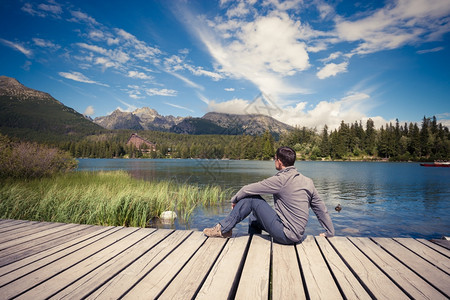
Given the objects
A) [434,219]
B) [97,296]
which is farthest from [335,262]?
[434,219]

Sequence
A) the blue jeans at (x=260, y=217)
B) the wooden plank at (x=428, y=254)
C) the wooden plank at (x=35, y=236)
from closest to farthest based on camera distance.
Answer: the wooden plank at (x=428, y=254) → the wooden plank at (x=35, y=236) → the blue jeans at (x=260, y=217)

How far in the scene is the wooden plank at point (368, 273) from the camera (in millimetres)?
2527

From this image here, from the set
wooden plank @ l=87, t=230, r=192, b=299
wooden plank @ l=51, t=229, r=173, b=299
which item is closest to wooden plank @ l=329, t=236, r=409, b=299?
wooden plank @ l=87, t=230, r=192, b=299

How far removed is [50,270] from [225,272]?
2123 mm

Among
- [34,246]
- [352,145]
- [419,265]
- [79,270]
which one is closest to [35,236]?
[34,246]

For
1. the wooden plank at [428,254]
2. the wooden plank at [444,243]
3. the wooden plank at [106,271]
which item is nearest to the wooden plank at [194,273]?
the wooden plank at [106,271]

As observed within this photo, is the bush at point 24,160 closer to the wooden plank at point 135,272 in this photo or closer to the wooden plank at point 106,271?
the wooden plank at point 106,271

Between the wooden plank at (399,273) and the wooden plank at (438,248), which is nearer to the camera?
the wooden plank at (399,273)

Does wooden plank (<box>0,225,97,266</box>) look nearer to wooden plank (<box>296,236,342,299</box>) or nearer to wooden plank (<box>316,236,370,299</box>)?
wooden plank (<box>296,236,342,299</box>)

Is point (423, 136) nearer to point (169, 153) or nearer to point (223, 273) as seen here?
point (223, 273)

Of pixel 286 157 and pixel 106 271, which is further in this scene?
pixel 286 157

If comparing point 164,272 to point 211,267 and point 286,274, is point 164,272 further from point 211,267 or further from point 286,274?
point 286,274

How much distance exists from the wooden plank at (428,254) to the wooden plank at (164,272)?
3296mm

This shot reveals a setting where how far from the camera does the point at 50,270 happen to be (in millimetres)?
2994
